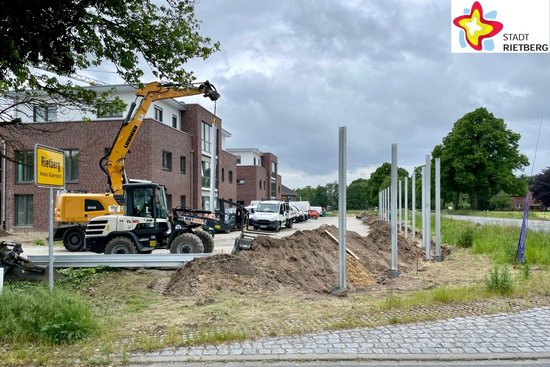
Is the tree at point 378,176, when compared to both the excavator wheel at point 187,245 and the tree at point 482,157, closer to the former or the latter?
the tree at point 482,157

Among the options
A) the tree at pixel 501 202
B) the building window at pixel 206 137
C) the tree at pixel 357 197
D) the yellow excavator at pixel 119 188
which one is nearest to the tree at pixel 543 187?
the tree at pixel 501 202

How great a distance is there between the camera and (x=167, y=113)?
111 feet

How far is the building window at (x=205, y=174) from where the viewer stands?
Result: 38275 millimetres

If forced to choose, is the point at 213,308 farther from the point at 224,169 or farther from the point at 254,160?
the point at 254,160

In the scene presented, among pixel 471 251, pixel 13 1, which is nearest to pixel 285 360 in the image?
pixel 13 1

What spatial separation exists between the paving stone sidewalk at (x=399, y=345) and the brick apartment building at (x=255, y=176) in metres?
50.7

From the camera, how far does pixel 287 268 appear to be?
11422mm

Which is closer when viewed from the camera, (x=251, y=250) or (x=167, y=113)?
(x=251, y=250)

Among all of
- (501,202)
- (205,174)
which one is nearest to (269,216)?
(205,174)

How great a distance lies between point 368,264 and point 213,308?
24.7 ft

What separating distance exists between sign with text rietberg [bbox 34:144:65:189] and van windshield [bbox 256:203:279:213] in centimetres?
2552

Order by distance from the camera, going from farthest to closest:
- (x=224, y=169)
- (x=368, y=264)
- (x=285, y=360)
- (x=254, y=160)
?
(x=254, y=160)
(x=224, y=169)
(x=368, y=264)
(x=285, y=360)

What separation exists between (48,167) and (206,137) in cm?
3171

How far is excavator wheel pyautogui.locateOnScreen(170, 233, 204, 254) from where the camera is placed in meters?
14.5
